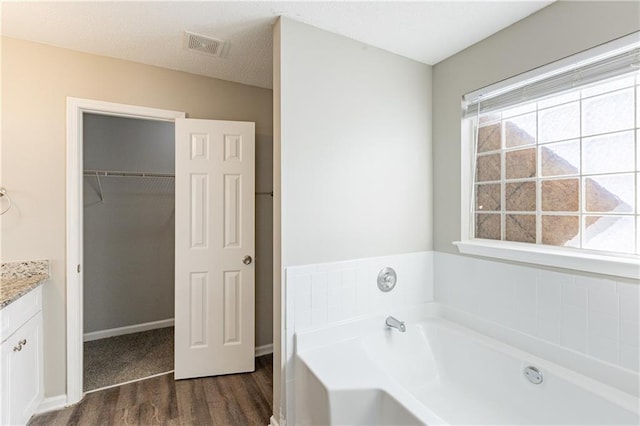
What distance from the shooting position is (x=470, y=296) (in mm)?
2049

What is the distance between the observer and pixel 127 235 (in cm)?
323

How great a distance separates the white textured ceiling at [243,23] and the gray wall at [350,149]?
14cm

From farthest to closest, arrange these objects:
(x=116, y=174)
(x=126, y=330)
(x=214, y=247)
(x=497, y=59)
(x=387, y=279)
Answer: (x=126, y=330), (x=116, y=174), (x=214, y=247), (x=387, y=279), (x=497, y=59)

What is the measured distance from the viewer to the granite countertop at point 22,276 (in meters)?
1.69

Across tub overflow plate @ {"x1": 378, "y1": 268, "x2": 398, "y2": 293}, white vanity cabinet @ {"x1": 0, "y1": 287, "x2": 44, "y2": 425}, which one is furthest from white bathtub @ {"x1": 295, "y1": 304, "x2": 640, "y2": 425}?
white vanity cabinet @ {"x1": 0, "y1": 287, "x2": 44, "y2": 425}

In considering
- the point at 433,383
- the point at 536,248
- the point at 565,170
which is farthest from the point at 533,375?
the point at 565,170

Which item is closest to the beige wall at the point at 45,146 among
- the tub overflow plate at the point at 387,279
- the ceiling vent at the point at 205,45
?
the ceiling vent at the point at 205,45

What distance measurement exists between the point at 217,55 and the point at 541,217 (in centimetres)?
236

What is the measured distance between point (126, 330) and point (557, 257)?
377cm

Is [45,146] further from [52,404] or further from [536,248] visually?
[536,248]

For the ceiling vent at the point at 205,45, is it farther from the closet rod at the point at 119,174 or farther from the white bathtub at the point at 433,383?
the white bathtub at the point at 433,383

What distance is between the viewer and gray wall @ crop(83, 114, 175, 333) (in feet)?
10.1

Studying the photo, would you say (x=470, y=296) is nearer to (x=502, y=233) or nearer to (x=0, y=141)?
(x=502, y=233)

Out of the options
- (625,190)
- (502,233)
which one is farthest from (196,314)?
(625,190)
